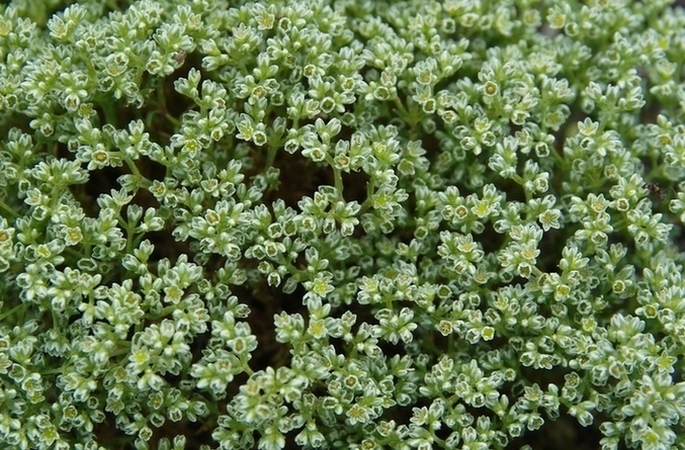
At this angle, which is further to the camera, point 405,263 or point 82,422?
point 405,263

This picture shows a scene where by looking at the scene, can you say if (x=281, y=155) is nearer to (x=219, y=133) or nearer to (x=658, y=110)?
(x=219, y=133)

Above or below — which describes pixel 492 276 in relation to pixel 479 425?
above

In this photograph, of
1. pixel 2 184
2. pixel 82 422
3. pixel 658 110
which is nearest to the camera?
pixel 82 422

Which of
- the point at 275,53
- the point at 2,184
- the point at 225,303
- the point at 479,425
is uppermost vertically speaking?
the point at 275,53

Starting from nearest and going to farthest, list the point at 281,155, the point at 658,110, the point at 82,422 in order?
1. the point at 82,422
2. the point at 281,155
3. the point at 658,110

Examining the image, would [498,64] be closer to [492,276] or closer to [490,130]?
[490,130]

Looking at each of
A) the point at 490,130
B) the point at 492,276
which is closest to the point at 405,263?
Result: the point at 492,276
